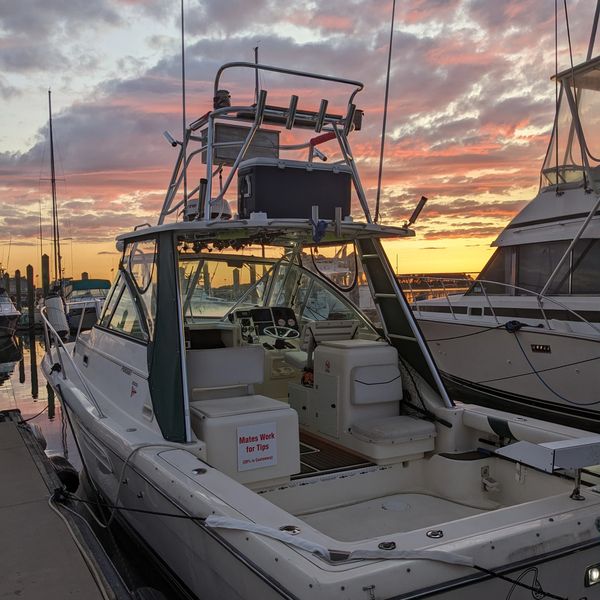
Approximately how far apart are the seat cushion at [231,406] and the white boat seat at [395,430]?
28.3 inches

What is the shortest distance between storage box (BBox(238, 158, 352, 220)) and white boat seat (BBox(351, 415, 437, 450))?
1495 millimetres

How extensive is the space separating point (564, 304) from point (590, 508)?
214 inches

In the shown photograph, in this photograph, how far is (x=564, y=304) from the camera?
7.74 meters

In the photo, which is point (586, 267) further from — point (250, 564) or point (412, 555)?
point (250, 564)

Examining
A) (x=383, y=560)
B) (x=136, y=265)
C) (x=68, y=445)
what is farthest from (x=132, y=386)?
(x=68, y=445)

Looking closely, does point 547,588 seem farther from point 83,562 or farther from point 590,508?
point 83,562

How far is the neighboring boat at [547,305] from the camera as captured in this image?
7.31 metres

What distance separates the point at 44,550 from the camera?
338 centimetres

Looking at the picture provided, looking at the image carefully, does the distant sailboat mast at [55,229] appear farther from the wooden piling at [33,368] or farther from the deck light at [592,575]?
the deck light at [592,575]

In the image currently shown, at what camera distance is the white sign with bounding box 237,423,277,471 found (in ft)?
12.1

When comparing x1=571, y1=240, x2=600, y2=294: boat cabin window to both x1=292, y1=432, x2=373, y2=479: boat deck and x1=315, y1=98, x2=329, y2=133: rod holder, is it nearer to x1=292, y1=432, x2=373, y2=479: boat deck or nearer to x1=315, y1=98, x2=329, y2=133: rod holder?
x1=292, y1=432, x2=373, y2=479: boat deck

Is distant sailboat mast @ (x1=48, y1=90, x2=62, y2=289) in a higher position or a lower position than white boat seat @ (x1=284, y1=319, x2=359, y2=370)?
higher

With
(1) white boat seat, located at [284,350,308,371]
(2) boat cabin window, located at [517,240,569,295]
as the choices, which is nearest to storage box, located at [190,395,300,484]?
(1) white boat seat, located at [284,350,308,371]

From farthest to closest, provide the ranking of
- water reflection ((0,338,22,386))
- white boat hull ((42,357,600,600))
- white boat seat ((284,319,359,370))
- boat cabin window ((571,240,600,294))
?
water reflection ((0,338,22,386)) < boat cabin window ((571,240,600,294)) < white boat seat ((284,319,359,370)) < white boat hull ((42,357,600,600))
